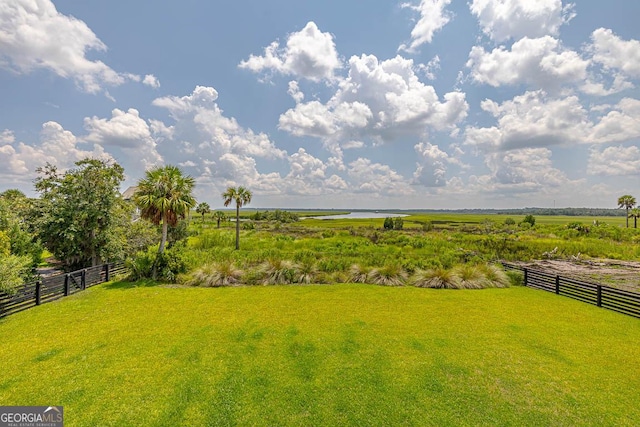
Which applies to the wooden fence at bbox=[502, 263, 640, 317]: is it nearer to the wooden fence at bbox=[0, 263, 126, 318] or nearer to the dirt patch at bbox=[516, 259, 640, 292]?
the dirt patch at bbox=[516, 259, 640, 292]

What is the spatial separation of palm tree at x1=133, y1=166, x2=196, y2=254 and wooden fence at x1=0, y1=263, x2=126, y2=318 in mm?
3476

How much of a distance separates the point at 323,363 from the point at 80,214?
57.2ft

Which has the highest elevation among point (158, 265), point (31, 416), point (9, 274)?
point (9, 274)

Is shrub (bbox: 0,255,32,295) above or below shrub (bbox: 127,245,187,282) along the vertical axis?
above

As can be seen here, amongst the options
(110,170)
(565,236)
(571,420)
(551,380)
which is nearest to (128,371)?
(571,420)

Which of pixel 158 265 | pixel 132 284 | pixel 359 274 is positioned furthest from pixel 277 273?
pixel 132 284

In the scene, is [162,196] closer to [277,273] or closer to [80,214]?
[80,214]

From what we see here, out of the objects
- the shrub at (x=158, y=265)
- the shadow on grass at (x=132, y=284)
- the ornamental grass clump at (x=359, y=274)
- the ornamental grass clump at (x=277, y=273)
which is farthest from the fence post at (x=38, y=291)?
the ornamental grass clump at (x=359, y=274)

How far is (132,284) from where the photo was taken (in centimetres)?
1475

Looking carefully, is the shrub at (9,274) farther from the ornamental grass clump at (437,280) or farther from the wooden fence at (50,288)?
the ornamental grass clump at (437,280)

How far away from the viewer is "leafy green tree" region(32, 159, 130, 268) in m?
15.5

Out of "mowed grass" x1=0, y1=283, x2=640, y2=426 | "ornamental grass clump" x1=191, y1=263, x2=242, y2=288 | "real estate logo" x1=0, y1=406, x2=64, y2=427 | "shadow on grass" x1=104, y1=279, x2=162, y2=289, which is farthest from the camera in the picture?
"ornamental grass clump" x1=191, y1=263, x2=242, y2=288

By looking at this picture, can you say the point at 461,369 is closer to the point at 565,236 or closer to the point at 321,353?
the point at 321,353

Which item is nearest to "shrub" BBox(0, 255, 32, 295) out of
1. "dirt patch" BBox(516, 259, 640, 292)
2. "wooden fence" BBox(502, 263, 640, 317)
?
"wooden fence" BBox(502, 263, 640, 317)
